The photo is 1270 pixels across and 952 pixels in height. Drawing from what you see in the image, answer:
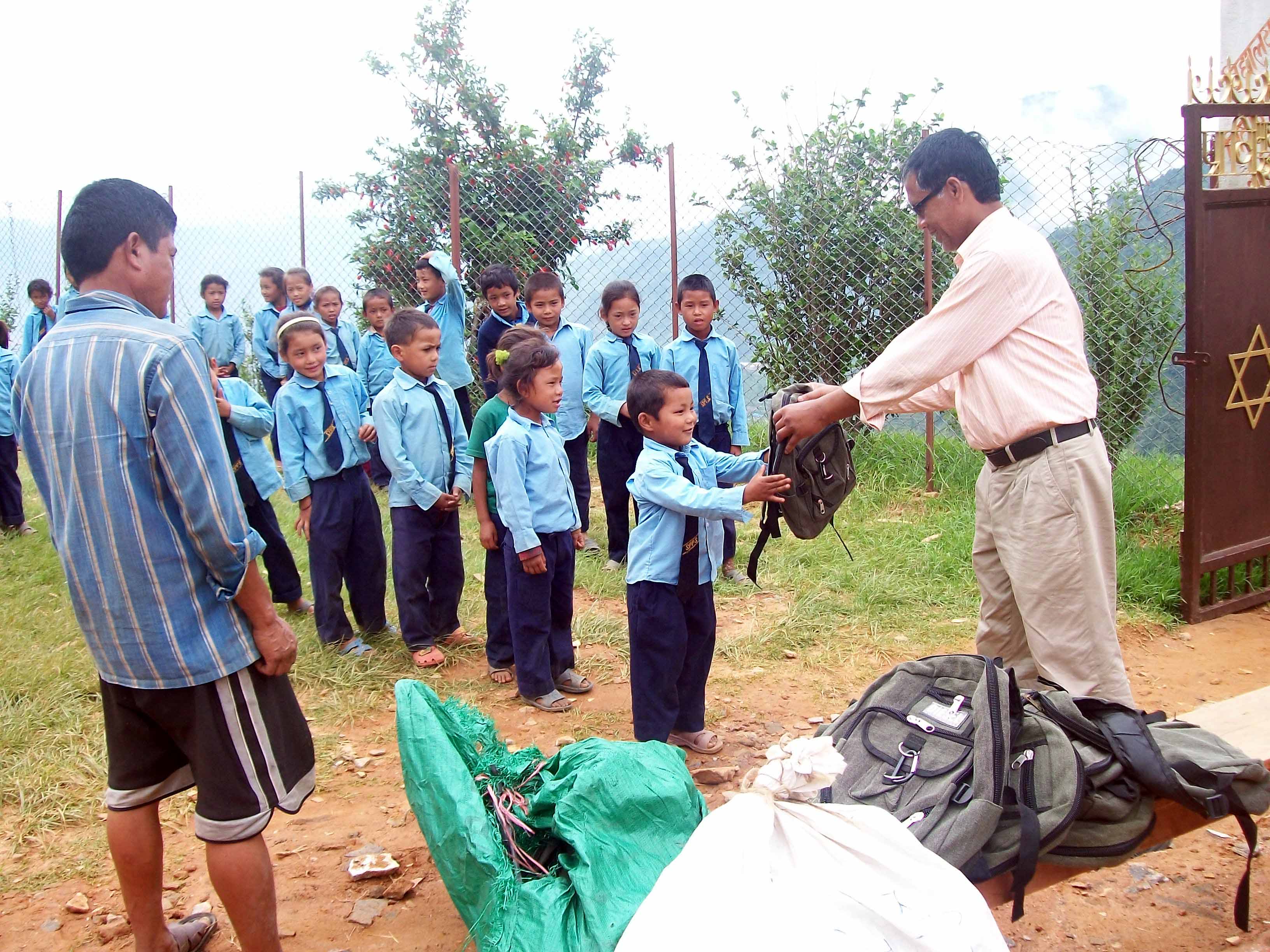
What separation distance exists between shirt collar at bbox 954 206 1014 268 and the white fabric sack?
1.70 metres

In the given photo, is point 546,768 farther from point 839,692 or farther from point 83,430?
point 839,692

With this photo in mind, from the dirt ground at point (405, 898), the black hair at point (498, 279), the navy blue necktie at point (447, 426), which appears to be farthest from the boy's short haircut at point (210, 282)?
the dirt ground at point (405, 898)

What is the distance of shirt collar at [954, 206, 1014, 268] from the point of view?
281cm

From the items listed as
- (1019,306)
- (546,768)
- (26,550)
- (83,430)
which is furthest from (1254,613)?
(26,550)

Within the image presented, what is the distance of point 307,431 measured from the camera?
14.5 feet

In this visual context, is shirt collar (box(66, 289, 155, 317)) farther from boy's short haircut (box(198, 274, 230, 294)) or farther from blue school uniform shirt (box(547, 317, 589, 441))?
boy's short haircut (box(198, 274, 230, 294))

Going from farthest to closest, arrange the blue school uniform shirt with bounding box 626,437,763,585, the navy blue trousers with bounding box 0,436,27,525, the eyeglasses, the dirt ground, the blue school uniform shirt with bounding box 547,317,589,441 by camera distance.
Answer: the navy blue trousers with bounding box 0,436,27,525 → the blue school uniform shirt with bounding box 547,317,589,441 → the blue school uniform shirt with bounding box 626,437,763,585 → the eyeglasses → the dirt ground

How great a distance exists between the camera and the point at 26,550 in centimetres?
643

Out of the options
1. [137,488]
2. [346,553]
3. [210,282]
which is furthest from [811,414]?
[210,282]

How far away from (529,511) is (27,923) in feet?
6.76

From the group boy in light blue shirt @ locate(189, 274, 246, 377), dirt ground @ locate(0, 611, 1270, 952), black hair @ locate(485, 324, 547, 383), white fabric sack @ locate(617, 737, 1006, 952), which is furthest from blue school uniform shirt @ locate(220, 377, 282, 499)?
boy in light blue shirt @ locate(189, 274, 246, 377)

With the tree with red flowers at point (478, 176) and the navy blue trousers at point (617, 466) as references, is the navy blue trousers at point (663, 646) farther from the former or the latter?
the tree with red flowers at point (478, 176)

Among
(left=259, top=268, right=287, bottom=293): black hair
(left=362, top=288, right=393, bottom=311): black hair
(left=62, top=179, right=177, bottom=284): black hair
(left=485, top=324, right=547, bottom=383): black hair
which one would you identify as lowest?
(left=485, top=324, right=547, bottom=383): black hair

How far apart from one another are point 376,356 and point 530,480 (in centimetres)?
435
